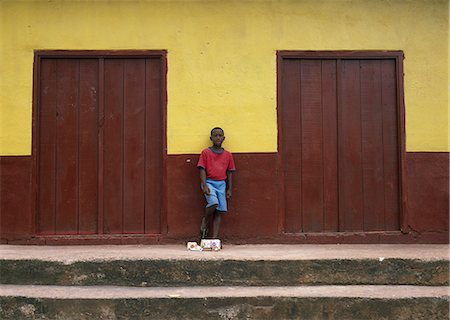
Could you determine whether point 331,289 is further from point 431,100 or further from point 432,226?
point 431,100

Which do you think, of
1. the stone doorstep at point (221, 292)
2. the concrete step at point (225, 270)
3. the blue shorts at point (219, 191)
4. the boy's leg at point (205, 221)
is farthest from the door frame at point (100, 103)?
the stone doorstep at point (221, 292)

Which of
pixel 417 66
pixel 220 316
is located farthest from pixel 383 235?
pixel 220 316

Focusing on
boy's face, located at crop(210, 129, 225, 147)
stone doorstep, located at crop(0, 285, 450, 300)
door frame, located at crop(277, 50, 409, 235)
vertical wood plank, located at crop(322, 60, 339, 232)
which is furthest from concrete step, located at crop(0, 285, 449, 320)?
boy's face, located at crop(210, 129, 225, 147)

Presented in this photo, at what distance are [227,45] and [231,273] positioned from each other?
108 inches

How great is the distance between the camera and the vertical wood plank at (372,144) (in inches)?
232

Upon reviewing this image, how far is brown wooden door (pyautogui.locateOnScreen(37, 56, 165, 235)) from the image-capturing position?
5.79m

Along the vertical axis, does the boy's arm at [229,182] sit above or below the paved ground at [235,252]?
above

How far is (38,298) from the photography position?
4.17 meters

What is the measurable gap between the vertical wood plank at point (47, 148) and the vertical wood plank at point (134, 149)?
85cm

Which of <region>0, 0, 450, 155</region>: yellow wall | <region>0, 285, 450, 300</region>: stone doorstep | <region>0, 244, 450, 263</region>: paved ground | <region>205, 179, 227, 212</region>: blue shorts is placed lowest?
<region>0, 285, 450, 300</region>: stone doorstep

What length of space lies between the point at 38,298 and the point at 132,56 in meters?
2.97

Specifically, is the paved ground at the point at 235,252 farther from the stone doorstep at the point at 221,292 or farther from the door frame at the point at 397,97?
the door frame at the point at 397,97

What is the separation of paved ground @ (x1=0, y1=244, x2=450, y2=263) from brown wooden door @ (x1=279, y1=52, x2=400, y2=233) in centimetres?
47

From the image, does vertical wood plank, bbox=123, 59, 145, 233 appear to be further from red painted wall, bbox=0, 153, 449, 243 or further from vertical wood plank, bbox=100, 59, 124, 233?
red painted wall, bbox=0, 153, 449, 243
